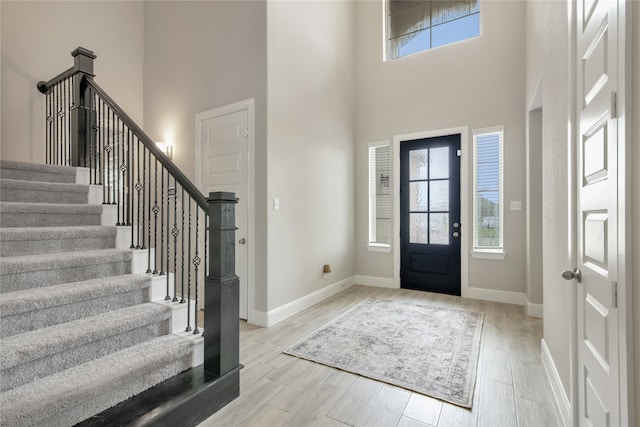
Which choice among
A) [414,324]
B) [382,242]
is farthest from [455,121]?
[414,324]

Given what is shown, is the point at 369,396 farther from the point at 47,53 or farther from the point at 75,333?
the point at 47,53

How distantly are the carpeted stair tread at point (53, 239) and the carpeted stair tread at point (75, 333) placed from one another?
0.69m

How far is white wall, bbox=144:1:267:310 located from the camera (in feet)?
10.6

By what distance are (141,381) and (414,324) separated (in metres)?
2.48

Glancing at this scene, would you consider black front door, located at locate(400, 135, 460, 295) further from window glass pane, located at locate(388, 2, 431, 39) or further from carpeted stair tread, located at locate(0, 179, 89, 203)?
carpeted stair tread, located at locate(0, 179, 89, 203)

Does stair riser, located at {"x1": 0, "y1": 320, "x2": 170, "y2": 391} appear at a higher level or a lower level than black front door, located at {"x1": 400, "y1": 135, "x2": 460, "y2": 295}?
lower

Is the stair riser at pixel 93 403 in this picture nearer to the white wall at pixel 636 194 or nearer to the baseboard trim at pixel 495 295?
the white wall at pixel 636 194

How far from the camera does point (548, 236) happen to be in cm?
215

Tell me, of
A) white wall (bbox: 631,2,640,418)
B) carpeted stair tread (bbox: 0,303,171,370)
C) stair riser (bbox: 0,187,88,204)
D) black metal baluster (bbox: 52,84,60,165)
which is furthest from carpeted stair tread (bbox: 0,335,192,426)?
black metal baluster (bbox: 52,84,60,165)

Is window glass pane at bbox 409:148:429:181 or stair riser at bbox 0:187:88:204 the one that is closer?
stair riser at bbox 0:187:88:204

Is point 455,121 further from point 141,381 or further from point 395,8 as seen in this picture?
point 141,381

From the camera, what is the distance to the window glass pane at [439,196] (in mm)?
4289

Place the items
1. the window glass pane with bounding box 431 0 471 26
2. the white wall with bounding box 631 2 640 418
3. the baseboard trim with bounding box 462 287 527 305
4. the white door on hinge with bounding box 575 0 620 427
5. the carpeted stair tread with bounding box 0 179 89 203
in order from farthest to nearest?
1. the window glass pane with bounding box 431 0 471 26
2. the baseboard trim with bounding box 462 287 527 305
3. the carpeted stair tread with bounding box 0 179 89 203
4. the white door on hinge with bounding box 575 0 620 427
5. the white wall with bounding box 631 2 640 418

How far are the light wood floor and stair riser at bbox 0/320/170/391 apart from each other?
0.68 m
